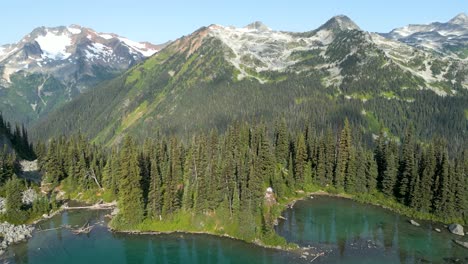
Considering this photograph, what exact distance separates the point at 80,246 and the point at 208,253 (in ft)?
110

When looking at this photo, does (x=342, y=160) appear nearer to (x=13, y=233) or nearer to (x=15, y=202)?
(x=13, y=233)

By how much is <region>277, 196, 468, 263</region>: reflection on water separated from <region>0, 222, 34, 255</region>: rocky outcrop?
69.8 metres

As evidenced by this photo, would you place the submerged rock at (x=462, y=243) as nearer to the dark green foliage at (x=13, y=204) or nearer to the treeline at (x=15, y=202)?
the treeline at (x=15, y=202)

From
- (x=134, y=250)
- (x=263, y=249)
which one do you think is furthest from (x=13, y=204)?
(x=263, y=249)

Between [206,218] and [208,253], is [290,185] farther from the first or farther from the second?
[208,253]

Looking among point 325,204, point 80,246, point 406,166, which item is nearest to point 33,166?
point 80,246

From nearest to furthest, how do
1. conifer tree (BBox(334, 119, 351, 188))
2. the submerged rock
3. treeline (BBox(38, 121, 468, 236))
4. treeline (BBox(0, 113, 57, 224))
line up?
the submerged rock → treeline (BBox(38, 121, 468, 236)) → treeline (BBox(0, 113, 57, 224)) → conifer tree (BBox(334, 119, 351, 188))

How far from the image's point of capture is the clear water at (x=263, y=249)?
96.1m

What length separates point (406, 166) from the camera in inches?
5315

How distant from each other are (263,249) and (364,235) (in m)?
30.8

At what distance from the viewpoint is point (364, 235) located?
111 metres

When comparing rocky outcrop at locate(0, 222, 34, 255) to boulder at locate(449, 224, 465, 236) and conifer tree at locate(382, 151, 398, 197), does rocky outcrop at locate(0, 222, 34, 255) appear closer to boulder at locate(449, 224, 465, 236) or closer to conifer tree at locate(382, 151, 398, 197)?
conifer tree at locate(382, 151, 398, 197)

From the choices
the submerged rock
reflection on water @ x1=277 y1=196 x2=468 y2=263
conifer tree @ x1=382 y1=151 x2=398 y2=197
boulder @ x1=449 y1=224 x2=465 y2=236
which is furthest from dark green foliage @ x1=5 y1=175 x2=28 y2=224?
boulder @ x1=449 y1=224 x2=465 y2=236

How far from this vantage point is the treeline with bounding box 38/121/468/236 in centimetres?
11450
